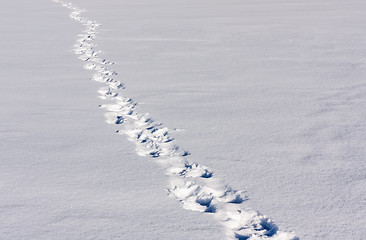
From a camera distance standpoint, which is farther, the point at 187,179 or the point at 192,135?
the point at 192,135

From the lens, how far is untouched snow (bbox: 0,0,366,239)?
7.55 feet

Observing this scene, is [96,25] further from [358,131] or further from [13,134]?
[358,131]

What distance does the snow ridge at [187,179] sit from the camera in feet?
7.38

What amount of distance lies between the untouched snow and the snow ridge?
0.20 feet

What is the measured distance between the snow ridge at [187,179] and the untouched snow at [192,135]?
61 millimetres

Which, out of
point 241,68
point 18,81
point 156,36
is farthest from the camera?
point 156,36

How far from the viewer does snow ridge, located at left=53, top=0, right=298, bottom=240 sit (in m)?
2.25

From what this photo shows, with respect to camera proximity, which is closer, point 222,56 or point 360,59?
point 360,59

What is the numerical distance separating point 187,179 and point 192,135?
803mm

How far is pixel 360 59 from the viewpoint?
20.2 feet

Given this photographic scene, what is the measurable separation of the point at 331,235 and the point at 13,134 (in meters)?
2.74

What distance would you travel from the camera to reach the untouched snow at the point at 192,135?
2301 mm

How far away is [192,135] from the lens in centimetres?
355

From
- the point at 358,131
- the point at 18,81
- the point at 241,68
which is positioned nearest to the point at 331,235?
the point at 358,131
